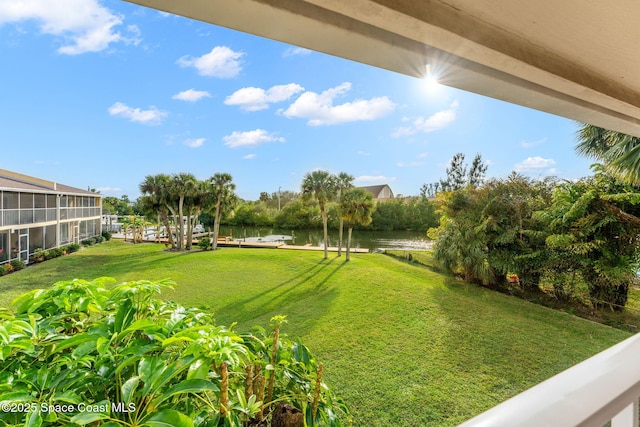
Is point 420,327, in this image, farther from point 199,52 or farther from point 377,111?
point 199,52

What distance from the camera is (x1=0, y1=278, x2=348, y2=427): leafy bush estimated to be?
0.41 meters

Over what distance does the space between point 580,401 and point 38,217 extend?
7349mm

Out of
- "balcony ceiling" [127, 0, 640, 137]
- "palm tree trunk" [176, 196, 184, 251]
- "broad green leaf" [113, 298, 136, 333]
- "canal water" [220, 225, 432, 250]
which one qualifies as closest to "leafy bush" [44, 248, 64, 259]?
"palm tree trunk" [176, 196, 184, 251]

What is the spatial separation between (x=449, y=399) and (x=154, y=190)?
10083 millimetres

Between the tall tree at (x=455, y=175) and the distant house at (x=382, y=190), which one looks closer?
the tall tree at (x=455, y=175)

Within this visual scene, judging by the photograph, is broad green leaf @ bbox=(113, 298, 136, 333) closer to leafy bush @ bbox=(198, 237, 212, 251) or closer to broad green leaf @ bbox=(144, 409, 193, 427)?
broad green leaf @ bbox=(144, 409, 193, 427)

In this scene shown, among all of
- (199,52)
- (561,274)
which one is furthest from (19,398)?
(561,274)

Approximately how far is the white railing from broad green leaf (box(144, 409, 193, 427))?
363 mm

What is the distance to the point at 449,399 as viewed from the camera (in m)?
2.48

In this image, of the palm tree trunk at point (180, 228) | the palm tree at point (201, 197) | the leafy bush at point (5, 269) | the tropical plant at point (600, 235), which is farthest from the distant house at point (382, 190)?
the leafy bush at point (5, 269)

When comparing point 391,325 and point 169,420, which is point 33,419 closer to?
point 169,420

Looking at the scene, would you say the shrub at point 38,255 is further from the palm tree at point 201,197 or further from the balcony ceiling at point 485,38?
the balcony ceiling at point 485,38

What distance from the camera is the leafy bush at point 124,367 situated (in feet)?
1.36

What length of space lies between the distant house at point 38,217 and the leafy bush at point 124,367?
538 centimetres
